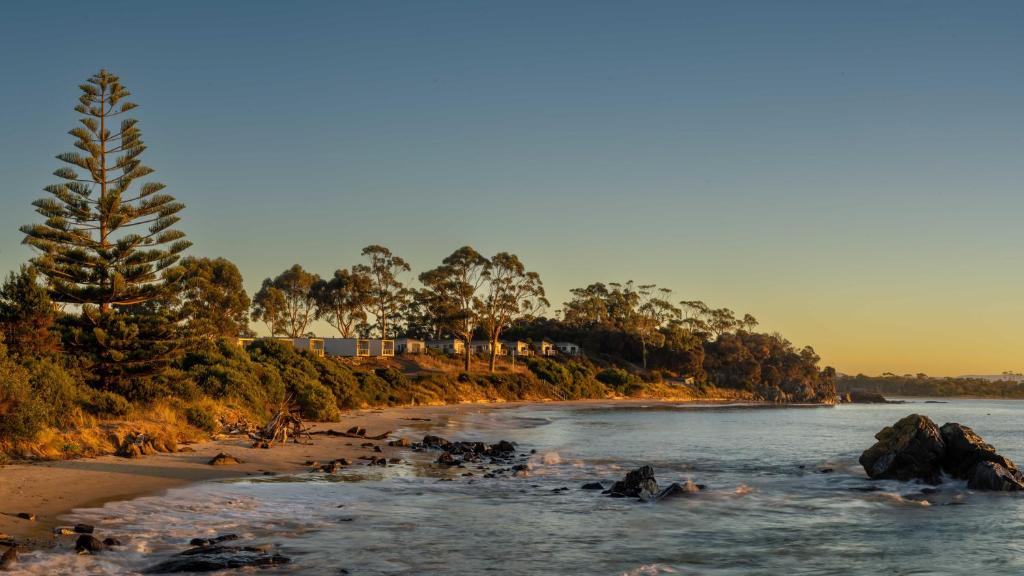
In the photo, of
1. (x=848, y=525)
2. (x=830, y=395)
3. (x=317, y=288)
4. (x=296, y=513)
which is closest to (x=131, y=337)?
(x=296, y=513)

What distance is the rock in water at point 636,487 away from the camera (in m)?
18.6

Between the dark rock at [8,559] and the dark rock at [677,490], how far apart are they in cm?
1274

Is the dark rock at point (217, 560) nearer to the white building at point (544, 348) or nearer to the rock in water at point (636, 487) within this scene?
the rock in water at point (636, 487)

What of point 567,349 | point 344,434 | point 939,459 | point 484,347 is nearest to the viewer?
point 939,459

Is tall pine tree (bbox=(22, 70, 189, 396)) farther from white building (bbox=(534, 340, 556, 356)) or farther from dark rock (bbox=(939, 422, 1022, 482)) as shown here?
white building (bbox=(534, 340, 556, 356))

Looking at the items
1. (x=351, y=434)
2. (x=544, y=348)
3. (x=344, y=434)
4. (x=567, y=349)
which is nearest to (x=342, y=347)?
(x=544, y=348)

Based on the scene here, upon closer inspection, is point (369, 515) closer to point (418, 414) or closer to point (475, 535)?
point (475, 535)

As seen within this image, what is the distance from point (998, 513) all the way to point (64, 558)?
1765 cm

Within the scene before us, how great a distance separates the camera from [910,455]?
22.5 metres

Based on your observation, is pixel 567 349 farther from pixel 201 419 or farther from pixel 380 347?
pixel 201 419

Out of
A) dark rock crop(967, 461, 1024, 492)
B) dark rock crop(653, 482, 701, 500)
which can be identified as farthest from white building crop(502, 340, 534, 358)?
dark rock crop(653, 482, 701, 500)

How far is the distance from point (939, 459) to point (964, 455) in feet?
2.40

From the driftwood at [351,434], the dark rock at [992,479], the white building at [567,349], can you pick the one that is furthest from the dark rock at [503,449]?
the white building at [567,349]

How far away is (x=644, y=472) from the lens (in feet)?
65.2
